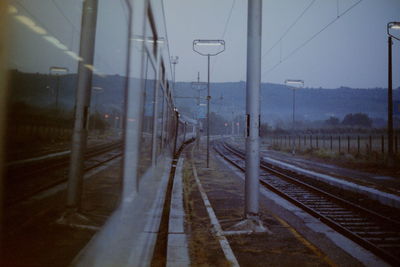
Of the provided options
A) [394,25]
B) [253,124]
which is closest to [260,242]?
[253,124]

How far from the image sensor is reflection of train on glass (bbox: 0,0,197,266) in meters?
2.09

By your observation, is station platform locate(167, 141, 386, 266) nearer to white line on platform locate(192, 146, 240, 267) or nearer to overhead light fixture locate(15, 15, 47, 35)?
white line on platform locate(192, 146, 240, 267)

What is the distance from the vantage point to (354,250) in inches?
197

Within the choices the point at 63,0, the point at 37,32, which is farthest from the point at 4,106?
the point at 63,0

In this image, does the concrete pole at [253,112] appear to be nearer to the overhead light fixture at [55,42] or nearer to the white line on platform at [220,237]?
the white line on platform at [220,237]

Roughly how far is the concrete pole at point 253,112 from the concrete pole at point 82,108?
2837 millimetres

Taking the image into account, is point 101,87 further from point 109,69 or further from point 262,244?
point 262,244

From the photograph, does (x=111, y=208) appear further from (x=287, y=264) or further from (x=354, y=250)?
(x=354, y=250)

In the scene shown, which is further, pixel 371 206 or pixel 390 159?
pixel 390 159

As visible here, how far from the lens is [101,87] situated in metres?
4.72

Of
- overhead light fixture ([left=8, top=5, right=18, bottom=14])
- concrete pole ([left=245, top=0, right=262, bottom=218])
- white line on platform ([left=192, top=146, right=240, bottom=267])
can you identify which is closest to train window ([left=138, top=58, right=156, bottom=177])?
white line on platform ([left=192, top=146, right=240, bottom=267])

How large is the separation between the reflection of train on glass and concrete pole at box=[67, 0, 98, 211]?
7cm

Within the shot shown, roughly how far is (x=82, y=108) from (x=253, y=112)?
301 centimetres

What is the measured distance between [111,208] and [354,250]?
4.47 metres
